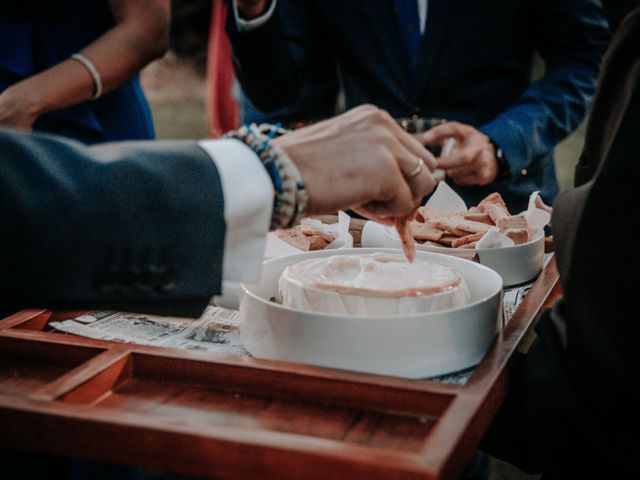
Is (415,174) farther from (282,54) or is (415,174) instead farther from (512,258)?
(282,54)

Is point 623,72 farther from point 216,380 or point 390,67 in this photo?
point 390,67

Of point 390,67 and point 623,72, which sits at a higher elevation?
point 623,72

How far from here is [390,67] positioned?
7.43 ft

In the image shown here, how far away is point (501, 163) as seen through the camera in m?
2.08

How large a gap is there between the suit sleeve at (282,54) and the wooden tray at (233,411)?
1340 mm

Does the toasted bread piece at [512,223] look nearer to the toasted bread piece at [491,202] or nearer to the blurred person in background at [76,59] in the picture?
the toasted bread piece at [491,202]

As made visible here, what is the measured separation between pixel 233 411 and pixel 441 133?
46.5 inches

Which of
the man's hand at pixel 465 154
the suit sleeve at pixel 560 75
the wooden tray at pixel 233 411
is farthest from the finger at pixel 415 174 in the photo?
the suit sleeve at pixel 560 75

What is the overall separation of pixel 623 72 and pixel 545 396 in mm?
425

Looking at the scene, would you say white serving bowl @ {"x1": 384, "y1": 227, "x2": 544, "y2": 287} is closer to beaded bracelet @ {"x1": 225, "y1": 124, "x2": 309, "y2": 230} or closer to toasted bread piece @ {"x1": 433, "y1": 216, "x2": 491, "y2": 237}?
toasted bread piece @ {"x1": 433, "y1": 216, "x2": 491, "y2": 237}

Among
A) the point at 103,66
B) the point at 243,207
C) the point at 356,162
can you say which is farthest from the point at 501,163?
the point at 243,207

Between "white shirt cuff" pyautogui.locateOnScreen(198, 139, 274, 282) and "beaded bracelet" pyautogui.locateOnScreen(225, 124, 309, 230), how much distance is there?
0.05 feet

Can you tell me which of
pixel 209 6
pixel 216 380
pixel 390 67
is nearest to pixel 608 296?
pixel 216 380

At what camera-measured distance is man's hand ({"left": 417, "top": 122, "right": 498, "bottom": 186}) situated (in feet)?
6.25
